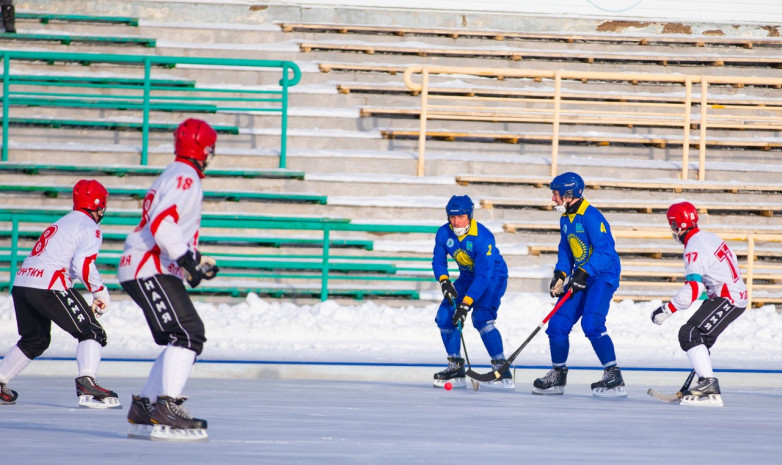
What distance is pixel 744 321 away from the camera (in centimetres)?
1378

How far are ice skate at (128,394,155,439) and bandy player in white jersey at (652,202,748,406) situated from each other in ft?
13.3

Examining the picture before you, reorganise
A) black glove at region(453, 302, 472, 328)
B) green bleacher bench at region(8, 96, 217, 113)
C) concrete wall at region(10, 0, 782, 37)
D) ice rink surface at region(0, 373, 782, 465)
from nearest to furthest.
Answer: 1. ice rink surface at region(0, 373, 782, 465)
2. black glove at region(453, 302, 472, 328)
3. green bleacher bench at region(8, 96, 217, 113)
4. concrete wall at region(10, 0, 782, 37)

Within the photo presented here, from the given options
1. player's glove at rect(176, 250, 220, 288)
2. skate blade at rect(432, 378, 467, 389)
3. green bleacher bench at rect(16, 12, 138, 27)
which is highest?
green bleacher bench at rect(16, 12, 138, 27)

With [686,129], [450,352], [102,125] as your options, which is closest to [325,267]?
[102,125]

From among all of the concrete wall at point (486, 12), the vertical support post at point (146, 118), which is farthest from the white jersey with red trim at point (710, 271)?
the concrete wall at point (486, 12)

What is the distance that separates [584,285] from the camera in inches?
367

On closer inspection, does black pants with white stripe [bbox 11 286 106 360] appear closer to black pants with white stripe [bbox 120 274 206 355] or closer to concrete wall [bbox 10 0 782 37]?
black pants with white stripe [bbox 120 274 206 355]

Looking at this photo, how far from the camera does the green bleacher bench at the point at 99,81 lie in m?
16.3

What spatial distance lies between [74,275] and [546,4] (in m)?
13.8

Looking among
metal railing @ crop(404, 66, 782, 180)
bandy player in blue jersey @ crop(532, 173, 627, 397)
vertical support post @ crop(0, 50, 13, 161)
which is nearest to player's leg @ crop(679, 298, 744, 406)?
bandy player in blue jersey @ crop(532, 173, 627, 397)

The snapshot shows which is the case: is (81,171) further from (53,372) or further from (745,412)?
(745,412)

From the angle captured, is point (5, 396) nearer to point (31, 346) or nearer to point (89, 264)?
point (31, 346)

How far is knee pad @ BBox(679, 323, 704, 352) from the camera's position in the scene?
28.1ft

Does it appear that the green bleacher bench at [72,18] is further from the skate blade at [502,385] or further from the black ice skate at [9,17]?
the skate blade at [502,385]
